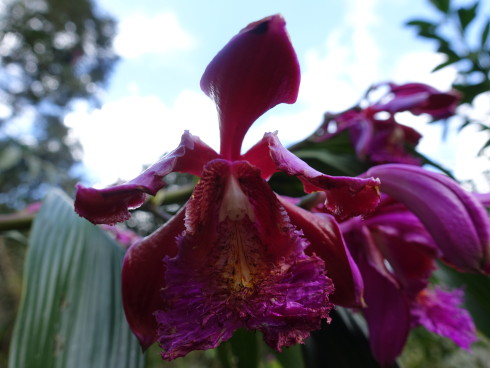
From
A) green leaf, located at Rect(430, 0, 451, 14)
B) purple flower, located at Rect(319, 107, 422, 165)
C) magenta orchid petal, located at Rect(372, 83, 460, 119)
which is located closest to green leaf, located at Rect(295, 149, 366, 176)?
purple flower, located at Rect(319, 107, 422, 165)

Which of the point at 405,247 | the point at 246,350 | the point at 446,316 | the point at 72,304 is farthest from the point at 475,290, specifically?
the point at 72,304

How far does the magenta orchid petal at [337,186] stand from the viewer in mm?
350

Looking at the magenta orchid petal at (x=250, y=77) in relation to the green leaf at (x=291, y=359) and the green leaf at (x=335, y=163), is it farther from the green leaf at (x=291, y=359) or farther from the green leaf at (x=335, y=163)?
the green leaf at (x=291, y=359)

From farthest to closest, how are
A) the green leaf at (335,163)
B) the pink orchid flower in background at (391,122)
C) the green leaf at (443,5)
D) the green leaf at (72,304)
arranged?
the green leaf at (443,5), the pink orchid flower in background at (391,122), the green leaf at (335,163), the green leaf at (72,304)

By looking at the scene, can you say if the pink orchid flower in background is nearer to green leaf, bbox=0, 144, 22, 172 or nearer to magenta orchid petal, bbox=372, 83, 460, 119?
magenta orchid petal, bbox=372, 83, 460, 119

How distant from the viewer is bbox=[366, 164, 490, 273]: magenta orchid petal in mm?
380

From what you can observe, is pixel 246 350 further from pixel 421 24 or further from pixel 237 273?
pixel 421 24

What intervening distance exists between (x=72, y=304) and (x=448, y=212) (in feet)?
1.77

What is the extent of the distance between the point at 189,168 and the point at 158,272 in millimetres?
Result: 125

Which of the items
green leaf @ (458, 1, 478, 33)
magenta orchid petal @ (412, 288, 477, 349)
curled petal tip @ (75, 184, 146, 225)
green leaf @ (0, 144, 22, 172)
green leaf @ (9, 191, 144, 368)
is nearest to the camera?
curled petal tip @ (75, 184, 146, 225)

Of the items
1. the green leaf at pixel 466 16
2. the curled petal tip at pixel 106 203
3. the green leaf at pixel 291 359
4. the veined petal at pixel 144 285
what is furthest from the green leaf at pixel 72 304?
the green leaf at pixel 466 16

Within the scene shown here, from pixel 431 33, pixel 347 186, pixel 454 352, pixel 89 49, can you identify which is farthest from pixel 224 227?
pixel 89 49

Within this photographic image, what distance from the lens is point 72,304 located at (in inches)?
24.6

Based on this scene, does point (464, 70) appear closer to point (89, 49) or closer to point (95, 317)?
point (95, 317)
